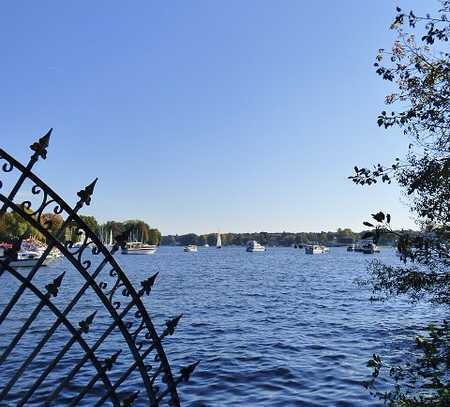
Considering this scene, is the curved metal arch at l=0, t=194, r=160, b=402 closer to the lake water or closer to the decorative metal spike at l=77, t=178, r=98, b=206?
the decorative metal spike at l=77, t=178, r=98, b=206

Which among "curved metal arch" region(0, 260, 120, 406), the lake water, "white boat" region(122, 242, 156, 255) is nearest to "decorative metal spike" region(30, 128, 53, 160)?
"curved metal arch" region(0, 260, 120, 406)

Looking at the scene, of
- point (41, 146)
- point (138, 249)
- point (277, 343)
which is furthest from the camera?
point (138, 249)

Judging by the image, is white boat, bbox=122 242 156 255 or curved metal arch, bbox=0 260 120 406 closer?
curved metal arch, bbox=0 260 120 406

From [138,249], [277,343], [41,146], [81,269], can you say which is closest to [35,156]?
[41,146]

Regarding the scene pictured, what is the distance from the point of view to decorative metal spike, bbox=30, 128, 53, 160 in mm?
3926

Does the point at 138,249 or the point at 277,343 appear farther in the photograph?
the point at 138,249

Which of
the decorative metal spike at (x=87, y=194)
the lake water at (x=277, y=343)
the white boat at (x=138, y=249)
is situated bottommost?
the lake water at (x=277, y=343)

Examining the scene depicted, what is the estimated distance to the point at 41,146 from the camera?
395 cm

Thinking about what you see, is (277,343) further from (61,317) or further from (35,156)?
(35,156)

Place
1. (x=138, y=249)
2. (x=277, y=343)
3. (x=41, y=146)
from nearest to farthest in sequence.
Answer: (x=41, y=146) → (x=277, y=343) → (x=138, y=249)

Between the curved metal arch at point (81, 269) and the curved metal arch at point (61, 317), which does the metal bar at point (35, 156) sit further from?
the curved metal arch at point (61, 317)

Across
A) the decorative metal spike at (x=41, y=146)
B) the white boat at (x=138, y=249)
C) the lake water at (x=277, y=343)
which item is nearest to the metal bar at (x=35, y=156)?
the decorative metal spike at (x=41, y=146)

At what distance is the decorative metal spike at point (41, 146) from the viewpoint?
155 inches

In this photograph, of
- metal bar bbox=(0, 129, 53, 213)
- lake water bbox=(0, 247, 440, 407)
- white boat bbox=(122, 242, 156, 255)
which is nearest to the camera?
metal bar bbox=(0, 129, 53, 213)
